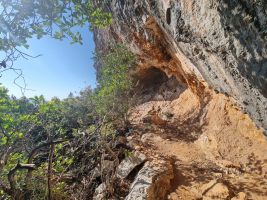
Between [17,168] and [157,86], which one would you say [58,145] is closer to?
[17,168]

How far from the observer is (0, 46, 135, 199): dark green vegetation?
392 cm

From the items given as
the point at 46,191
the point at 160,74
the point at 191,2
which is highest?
the point at 160,74

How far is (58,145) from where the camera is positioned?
579 centimetres

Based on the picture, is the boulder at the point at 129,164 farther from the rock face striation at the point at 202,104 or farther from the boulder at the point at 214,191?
the boulder at the point at 214,191

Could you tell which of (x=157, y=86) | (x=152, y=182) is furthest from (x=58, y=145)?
(x=157, y=86)

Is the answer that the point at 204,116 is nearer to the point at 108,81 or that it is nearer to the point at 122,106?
the point at 122,106

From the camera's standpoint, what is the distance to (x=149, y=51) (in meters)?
9.94

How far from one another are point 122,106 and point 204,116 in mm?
3553

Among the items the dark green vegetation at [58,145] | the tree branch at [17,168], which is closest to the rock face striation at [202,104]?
the dark green vegetation at [58,145]

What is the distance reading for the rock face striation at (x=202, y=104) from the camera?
10.3 ft

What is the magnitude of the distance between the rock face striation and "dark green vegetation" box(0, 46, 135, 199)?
0.81 metres

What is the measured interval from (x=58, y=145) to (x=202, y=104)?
6.02 metres

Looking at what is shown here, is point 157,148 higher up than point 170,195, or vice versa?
point 157,148

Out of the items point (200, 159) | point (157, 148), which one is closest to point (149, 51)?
point (157, 148)
